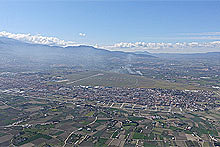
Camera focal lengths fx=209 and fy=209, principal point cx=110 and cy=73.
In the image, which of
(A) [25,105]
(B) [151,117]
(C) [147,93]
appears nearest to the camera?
(B) [151,117]

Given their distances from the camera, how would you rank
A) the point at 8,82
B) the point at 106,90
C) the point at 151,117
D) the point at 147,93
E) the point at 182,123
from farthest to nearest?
the point at 8,82 < the point at 106,90 < the point at 147,93 < the point at 151,117 < the point at 182,123

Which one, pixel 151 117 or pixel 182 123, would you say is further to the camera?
pixel 151 117

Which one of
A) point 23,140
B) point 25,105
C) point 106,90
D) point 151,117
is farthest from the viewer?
point 106,90

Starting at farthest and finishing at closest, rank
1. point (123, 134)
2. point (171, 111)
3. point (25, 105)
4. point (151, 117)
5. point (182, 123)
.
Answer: point (25, 105), point (171, 111), point (151, 117), point (182, 123), point (123, 134)

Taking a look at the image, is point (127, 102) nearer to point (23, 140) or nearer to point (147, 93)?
point (147, 93)

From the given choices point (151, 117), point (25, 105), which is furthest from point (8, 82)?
point (151, 117)

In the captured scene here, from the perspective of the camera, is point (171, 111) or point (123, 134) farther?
point (171, 111)

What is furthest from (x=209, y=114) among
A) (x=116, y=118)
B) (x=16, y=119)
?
(x=16, y=119)

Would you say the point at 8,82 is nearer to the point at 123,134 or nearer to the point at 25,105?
the point at 25,105
